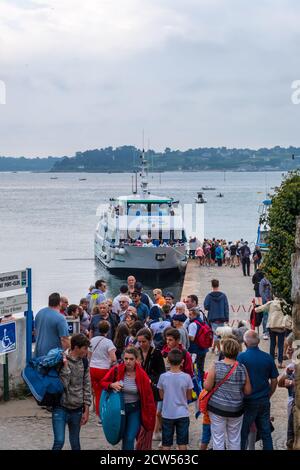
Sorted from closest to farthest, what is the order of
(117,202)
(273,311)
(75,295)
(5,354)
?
1. (5,354)
2. (273,311)
3. (75,295)
4. (117,202)

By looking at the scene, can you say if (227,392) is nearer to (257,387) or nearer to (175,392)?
(257,387)

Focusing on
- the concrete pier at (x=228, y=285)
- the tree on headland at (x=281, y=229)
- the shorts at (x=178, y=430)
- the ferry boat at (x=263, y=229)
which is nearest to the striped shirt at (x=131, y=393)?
the shorts at (x=178, y=430)

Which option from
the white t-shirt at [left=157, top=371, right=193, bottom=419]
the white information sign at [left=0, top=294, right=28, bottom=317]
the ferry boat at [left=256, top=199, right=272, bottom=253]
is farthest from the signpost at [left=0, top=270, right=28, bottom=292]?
the ferry boat at [left=256, top=199, right=272, bottom=253]

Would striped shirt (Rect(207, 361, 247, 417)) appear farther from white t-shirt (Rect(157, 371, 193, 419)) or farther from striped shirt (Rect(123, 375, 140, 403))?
striped shirt (Rect(123, 375, 140, 403))

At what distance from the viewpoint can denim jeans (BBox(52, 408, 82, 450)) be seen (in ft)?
26.7

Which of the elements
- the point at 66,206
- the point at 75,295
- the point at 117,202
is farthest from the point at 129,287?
the point at 66,206

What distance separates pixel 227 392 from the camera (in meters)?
7.97

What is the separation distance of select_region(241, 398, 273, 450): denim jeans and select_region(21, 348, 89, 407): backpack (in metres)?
1.86

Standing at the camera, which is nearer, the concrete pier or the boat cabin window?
the concrete pier

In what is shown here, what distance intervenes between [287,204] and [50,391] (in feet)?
26.2

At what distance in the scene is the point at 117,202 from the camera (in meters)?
46.8

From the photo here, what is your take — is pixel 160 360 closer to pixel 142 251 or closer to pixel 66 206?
pixel 142 251

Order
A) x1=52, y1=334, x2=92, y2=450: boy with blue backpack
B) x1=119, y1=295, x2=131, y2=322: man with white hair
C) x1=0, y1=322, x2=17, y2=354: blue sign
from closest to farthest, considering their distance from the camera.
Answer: x1=52, y1=334, x2=92, y2=450: boy with blue backpack → x1=0, y1=322, x2=17, y2=354: blue sign → x1=119, y1=295, x2=131, y2=322: man with white hair

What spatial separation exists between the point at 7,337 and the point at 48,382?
10.2 feet
